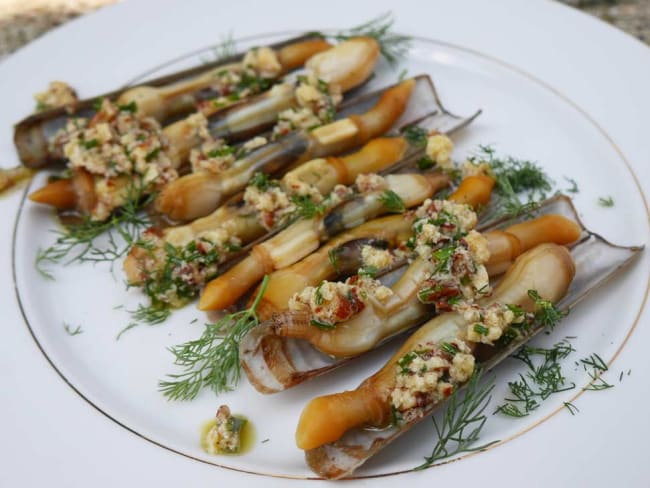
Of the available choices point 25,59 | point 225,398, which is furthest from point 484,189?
point 25,59

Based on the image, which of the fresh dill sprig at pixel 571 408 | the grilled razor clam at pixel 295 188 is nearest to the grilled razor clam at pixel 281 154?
the grilled razor clam at pixel 295 188

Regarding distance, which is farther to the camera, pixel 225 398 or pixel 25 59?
pixel 25 59

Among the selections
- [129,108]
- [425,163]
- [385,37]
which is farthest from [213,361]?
[385,37]

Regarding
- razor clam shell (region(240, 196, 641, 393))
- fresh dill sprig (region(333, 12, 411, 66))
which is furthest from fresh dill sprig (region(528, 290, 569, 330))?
fresh dill sprig (region(333, 12, 411, 66))

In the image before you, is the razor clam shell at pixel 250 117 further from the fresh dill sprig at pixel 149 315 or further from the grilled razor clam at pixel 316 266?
the fresh dill sprig at pixel 149 315

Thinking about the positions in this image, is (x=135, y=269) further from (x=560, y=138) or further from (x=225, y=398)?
(x=560, y=138)
